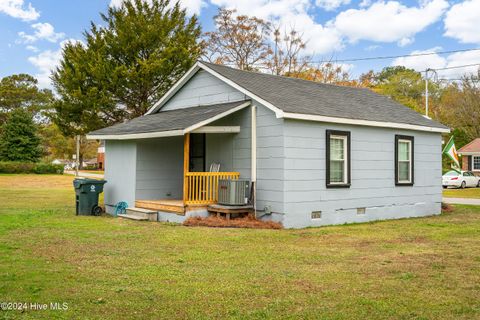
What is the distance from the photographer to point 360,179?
13031 mm

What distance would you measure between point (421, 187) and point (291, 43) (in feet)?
82.8

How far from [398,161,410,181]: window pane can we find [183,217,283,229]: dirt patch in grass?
5.20 metres

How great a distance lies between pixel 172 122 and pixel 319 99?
4187 millimetres

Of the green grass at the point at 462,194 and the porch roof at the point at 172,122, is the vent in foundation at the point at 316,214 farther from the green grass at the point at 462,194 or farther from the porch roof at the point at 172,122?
the green grass at the point at 462,194

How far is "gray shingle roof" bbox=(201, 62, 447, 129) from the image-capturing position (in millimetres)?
12000

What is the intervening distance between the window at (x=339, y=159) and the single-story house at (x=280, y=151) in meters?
0.03

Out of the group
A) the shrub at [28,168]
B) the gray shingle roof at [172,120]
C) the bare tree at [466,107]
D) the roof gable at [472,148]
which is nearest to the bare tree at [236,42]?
the roof gable at [472,148]

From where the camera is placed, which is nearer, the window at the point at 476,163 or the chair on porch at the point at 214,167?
the chair on porch at the point at 214,167

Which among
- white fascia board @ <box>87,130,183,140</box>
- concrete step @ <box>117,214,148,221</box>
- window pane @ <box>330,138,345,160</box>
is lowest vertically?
concrete step @ <box>117,214,148,221</box>

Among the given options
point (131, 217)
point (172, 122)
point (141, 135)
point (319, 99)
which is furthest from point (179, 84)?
point (131, 217)

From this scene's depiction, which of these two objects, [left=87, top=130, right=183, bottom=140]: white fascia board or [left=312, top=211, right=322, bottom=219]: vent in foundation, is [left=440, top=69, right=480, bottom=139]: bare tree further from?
[left=87, top=130, right=183, bottom=140]: white fascia board

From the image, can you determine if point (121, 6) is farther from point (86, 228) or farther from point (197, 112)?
point (86, 228)

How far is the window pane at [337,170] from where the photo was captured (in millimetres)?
12399

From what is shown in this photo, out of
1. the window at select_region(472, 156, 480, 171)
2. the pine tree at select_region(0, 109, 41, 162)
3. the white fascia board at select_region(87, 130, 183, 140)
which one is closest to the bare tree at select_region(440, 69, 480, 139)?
the window at select_region(472, 156, 480, 171)
